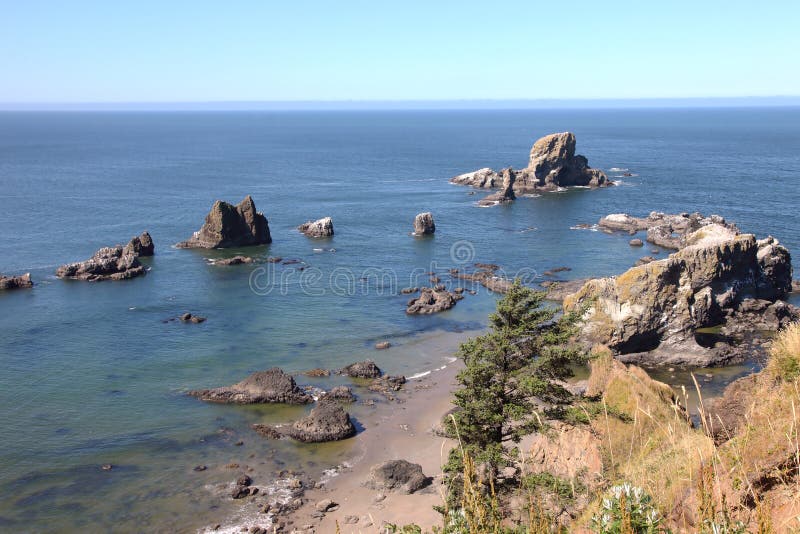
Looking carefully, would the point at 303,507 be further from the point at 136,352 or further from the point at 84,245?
the point at 84,245

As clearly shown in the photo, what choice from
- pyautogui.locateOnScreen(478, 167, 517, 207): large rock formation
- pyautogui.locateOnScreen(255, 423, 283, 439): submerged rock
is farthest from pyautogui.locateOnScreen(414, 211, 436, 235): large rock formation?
pyautogui.locateOnScreen(255, 423, 283, 439): submerged rock

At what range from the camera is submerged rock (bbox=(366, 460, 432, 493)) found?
3562 cm

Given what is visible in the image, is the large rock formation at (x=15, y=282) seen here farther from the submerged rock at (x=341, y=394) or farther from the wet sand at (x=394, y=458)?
the wet sand at (x=394, y=458)

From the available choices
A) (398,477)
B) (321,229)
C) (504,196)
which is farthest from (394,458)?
(504,196)

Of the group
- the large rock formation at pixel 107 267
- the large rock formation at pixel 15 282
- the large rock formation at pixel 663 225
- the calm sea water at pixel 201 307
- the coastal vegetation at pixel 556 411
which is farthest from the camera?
the large rock formation at pixel 663 225

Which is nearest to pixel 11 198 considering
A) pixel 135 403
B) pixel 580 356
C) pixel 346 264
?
pixel 346 264

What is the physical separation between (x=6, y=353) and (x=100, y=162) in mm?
156159

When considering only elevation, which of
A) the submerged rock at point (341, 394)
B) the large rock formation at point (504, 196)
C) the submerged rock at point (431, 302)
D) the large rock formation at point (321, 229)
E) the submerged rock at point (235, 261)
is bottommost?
the submerged rock at point (341, 394)

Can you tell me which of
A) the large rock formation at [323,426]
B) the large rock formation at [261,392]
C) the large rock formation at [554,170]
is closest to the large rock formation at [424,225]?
the large rock formation at [554,170]

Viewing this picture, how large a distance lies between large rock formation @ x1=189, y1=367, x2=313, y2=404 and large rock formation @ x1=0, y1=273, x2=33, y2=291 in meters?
39.0

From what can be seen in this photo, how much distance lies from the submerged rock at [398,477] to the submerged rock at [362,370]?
14838 millimetres

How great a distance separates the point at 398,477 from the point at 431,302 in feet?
109

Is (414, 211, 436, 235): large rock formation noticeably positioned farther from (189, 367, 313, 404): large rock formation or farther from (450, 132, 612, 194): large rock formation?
(189, 367, 313, 404): large rock formation

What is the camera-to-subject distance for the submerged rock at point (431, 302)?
219 feet
